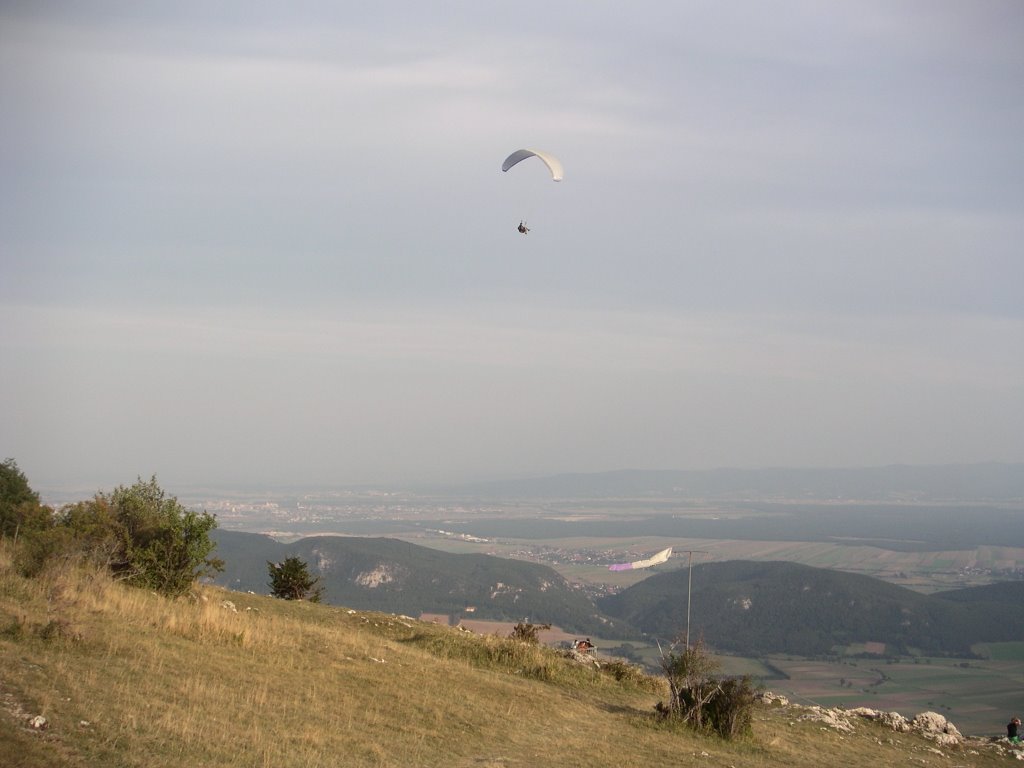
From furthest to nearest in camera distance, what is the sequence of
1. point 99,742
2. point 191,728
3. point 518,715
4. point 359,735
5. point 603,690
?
point 603,690, point 518,715, point 359,735, point 191,728, point 99,742

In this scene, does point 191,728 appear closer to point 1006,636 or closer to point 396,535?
point 1006,636

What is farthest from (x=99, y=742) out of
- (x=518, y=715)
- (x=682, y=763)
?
(x=682, y=763)

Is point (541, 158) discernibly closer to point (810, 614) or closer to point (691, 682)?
point (691, 682)

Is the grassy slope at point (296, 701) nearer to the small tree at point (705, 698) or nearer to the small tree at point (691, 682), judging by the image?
the small tree at point (705, 698)

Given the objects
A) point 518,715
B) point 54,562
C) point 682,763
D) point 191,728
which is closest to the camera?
point 191,728

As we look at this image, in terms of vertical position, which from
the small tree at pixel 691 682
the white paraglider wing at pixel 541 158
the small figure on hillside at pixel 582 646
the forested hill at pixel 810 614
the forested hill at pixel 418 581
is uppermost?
the white paraglider wing at pixel 541 158

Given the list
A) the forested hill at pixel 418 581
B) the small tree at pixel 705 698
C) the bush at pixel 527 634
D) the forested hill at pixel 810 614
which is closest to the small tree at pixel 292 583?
the bush at pixel 527 634

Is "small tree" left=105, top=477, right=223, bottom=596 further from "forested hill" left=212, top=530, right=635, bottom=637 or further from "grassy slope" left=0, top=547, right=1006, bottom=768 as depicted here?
"forested hill" left=212, top=530, right=635, bottom=637

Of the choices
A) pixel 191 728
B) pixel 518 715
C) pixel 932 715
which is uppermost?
pixel 191 728
